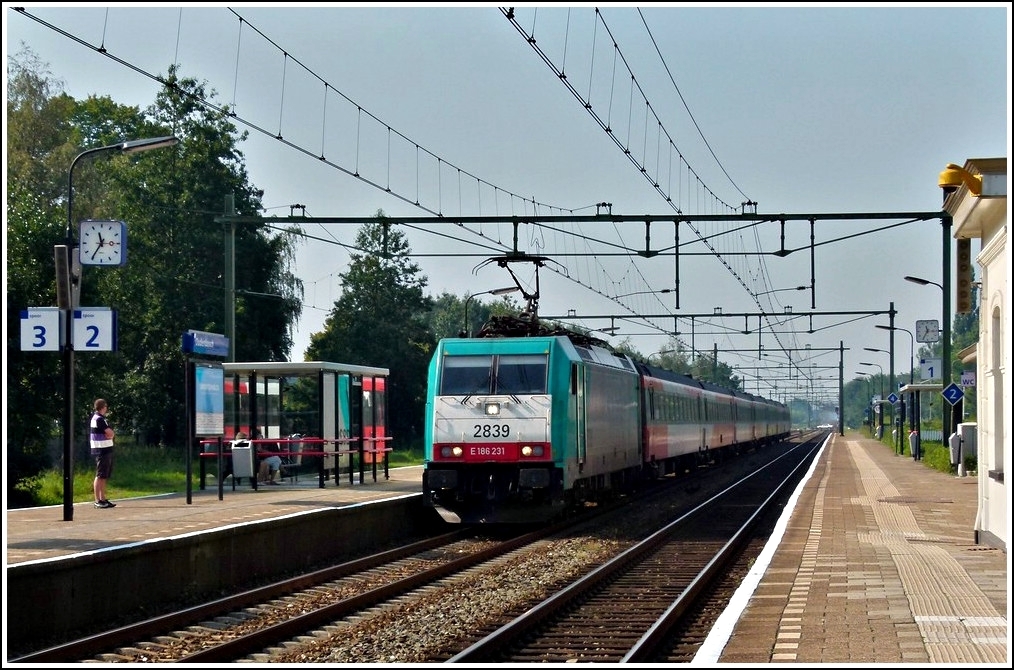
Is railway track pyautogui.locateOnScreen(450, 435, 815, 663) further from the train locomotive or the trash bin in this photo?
the trash bin

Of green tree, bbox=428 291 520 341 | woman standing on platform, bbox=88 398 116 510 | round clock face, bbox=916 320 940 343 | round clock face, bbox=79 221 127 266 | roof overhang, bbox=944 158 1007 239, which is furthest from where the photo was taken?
green tree, bbox=428 291 520 341

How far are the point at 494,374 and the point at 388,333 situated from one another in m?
54.9

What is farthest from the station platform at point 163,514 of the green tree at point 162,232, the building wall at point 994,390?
the green tree at point 162,232

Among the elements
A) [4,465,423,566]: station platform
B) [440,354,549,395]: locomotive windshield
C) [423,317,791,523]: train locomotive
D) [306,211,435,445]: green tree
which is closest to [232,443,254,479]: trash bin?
[4,465,423,566]: station platform

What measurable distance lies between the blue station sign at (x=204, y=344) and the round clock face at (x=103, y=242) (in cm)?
185

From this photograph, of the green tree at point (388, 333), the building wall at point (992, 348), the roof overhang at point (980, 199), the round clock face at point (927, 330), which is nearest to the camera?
the roof overhang at point (980, 199)

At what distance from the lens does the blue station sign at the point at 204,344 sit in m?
21.0

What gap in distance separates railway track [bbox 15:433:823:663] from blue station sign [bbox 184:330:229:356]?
16.2 feet

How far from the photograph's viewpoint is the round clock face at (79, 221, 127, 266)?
19.2 m

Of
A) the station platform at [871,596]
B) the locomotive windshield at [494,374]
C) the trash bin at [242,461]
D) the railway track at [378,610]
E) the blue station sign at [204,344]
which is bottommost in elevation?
the railway track at [378,610]

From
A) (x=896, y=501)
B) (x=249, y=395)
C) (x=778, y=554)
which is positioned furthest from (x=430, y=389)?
(x=896, y=501)

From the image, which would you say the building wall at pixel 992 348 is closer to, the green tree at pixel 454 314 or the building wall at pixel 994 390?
the building wall at pixel 994 390

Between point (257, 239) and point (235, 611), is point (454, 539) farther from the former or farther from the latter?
point (257, 239)

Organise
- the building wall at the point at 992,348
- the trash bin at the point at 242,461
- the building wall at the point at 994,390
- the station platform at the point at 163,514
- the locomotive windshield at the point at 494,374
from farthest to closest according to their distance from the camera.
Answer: the trash bin at the point at 242,461
the locomotive windshield at the point at 494,374
the building wall at the point at 994,390
the building wall at the point at 992,348
the station platform at the point at 163,514
